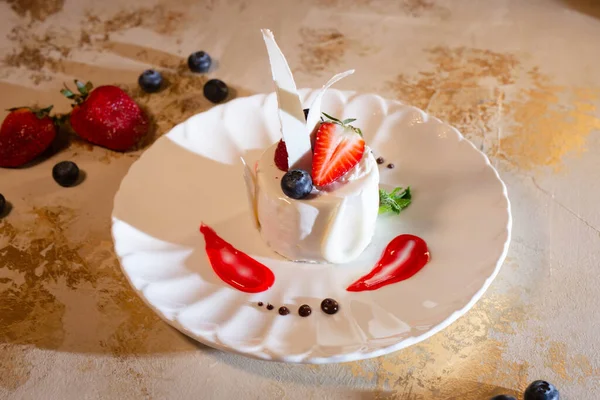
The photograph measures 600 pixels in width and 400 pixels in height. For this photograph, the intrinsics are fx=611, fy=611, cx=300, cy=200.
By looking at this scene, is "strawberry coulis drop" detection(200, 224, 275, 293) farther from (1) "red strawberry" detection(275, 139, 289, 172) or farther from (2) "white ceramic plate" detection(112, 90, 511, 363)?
(1) "red strawberry" detection(275, 139, 289, 172)

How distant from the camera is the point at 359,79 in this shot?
→ 93.5 inches

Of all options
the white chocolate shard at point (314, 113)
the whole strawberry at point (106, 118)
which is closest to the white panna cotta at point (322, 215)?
the white chocolate shard at point (314, 113)

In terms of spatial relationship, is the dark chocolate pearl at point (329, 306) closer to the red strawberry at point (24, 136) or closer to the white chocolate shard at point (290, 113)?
the white chocolate shard at point (290, 113)

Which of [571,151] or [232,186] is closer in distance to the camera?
[232,186]

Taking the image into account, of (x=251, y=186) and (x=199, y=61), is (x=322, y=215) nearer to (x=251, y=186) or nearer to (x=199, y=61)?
(x=251, y=186)

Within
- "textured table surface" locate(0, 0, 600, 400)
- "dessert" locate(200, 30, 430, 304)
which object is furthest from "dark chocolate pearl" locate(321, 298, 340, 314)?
"textured table surface" locate(0, 0, 600, 400)

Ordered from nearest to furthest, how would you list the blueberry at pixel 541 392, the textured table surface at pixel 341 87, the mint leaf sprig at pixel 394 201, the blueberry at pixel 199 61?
the blueberry at pixel 541 392 < the textured table surface at pixel 341 87 < the mint leaf sprig at pixel 394 201 < the blueberry at pixel 199 61

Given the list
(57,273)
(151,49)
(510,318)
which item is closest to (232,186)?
(57,273)

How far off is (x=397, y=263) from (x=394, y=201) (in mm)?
203

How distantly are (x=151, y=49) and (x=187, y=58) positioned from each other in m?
0.18

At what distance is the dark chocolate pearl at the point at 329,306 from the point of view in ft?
4.84

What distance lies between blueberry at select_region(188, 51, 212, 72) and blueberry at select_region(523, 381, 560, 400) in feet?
5.47

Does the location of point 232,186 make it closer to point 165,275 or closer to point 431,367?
point 165,275

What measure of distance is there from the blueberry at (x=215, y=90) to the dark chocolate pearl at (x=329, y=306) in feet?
3.55
